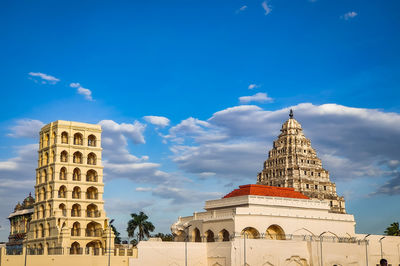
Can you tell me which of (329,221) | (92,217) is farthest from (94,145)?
(329,221)

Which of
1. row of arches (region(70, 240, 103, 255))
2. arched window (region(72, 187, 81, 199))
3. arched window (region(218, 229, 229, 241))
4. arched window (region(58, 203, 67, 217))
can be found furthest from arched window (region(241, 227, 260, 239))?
arched window (region(58, 203, 67, 217))

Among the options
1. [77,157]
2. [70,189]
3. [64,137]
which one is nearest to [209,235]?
[70,189]

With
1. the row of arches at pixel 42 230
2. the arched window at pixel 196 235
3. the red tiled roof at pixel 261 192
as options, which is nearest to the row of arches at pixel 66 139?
the row of arches at pixel 42 230

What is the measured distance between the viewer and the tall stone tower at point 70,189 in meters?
72.8

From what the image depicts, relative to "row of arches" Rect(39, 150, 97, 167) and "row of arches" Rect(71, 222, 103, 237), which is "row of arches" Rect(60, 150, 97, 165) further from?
"row of arches" Rect(71, 222, 103, 237)

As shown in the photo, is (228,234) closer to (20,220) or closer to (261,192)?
(261,192)

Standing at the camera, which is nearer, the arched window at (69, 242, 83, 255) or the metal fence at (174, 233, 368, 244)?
the arched window at (69, 242, 83, 255)

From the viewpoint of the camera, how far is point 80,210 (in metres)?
74.8

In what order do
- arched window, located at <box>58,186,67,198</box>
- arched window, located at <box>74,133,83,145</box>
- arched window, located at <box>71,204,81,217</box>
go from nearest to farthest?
arched window, located at <box>58,186,67,198</box> < arched window, located at <box>71,204,81,217</box> < arched window, located at <box>74,133,83,145</box>

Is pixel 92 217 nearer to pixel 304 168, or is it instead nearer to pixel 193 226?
pixel 193 226

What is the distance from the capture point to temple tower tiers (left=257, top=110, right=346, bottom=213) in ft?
392

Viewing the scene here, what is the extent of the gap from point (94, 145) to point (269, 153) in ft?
199

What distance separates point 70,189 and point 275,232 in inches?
1223

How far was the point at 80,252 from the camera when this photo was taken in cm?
6906
